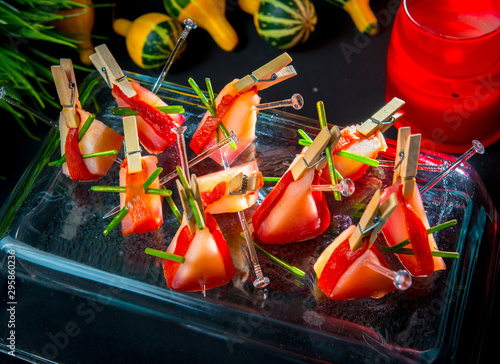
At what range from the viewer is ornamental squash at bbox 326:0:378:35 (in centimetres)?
168

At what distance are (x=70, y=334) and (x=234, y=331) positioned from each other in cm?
36

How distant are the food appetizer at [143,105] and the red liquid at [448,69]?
1.75 feet

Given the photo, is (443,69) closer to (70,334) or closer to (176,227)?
(176,227)

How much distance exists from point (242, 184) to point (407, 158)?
1.01 ft

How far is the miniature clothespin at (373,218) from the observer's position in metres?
1.00

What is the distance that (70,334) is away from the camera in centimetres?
134

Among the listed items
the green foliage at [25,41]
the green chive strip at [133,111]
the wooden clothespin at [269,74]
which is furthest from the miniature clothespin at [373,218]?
the green foliage at [25,41]

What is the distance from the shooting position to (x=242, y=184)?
117 centimetres

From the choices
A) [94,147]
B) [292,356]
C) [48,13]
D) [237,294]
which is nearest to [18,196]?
[94,147]

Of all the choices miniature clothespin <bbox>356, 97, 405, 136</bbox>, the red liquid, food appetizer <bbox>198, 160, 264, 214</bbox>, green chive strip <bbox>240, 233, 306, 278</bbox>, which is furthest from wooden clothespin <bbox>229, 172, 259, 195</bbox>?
the red liquid

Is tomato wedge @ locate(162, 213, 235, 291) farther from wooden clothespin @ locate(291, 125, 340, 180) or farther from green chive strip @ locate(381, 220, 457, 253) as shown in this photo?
green chive strip @ locate(381, 220, 457, 253)

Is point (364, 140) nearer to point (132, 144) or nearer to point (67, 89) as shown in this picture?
point (132, 144)

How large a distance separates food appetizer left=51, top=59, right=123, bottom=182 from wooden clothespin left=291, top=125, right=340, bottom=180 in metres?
0.39

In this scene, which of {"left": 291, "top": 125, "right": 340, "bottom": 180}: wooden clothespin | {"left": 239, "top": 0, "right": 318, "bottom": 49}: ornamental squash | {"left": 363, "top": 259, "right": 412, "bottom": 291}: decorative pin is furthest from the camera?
{"left": 239, "top": 0, "right": 318, "bottom": 49}: ornamental squash
